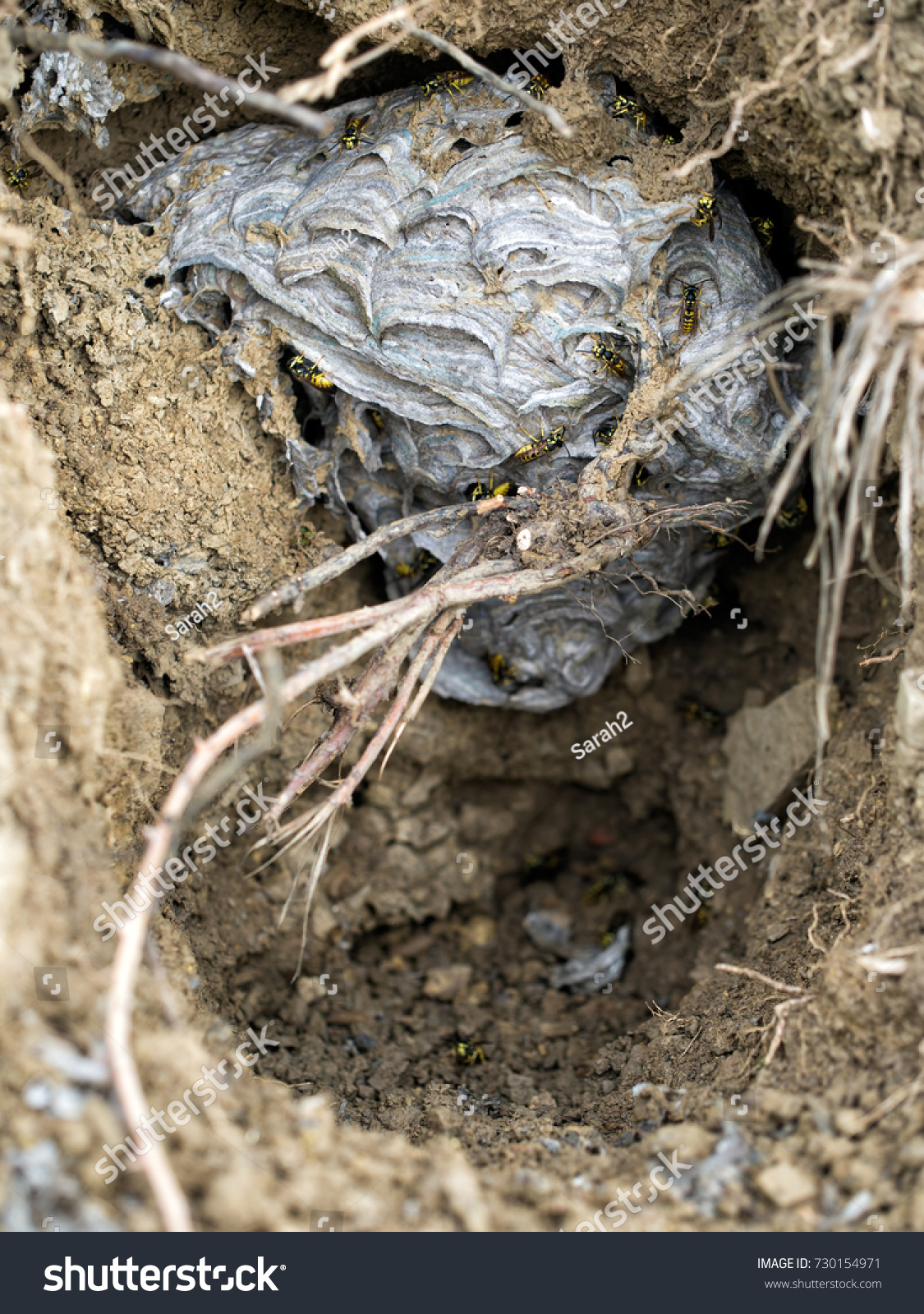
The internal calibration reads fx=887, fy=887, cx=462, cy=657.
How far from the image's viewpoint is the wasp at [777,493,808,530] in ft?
14.5

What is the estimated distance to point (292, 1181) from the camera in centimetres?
246

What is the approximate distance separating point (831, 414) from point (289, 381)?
2.49 metres

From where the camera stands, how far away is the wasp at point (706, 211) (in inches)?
139

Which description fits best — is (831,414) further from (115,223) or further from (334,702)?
(115,223)

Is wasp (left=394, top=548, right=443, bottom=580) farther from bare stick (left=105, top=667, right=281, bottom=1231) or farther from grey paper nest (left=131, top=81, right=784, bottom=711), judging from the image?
bare stick (left=105, top=667, right=281, bottom=1231)

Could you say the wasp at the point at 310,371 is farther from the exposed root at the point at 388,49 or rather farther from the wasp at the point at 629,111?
the wasp at the point at 629,111

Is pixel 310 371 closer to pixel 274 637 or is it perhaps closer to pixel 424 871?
pixel 274 637

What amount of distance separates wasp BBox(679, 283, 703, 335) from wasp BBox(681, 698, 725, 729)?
2.43m

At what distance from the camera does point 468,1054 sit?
4.39 meters

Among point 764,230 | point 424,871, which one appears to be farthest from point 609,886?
point 764,230

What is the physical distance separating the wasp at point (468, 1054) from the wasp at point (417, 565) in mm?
2422

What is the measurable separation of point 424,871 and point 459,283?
331cm
